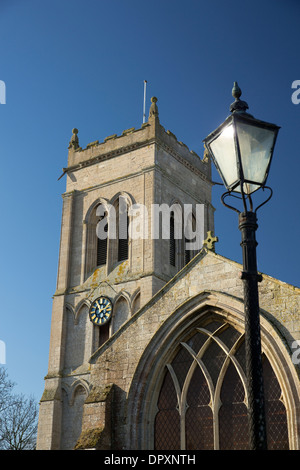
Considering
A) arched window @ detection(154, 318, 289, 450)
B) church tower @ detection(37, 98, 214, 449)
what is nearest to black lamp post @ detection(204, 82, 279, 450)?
arched window @ detection(154, 318, 289, 450)

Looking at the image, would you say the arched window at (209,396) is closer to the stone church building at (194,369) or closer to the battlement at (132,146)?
the stone church building at (194,369)

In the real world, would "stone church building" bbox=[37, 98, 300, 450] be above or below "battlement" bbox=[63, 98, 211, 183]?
below

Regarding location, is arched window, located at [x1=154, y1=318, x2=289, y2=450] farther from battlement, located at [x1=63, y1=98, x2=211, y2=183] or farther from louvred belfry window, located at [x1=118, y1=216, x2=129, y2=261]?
battlement, located at [x1=63, y1=98, x2=211, y2=183]

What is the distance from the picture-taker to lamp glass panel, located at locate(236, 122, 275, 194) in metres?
6.88

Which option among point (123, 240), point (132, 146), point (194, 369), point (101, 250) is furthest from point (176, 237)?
point (194, 369)

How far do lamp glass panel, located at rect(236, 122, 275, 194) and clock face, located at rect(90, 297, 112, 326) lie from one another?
23.9 meters

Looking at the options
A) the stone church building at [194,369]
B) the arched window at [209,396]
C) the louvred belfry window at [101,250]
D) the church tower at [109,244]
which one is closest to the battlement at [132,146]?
the church tower at [109,244]

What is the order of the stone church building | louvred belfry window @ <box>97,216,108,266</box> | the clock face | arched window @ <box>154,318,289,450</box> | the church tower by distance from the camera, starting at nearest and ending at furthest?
the stone church building, arched window @ <box>154,318,289,450</box>, the church tower, the clock face, louvred belfry window @ <box>97,216,108,266</box>

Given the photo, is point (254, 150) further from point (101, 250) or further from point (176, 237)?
point (101, 250)

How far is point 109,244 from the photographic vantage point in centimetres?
3222

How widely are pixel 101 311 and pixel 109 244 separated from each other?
378cm

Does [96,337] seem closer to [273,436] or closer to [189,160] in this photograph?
[189,160]

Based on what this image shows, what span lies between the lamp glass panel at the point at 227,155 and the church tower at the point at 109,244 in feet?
70.0
